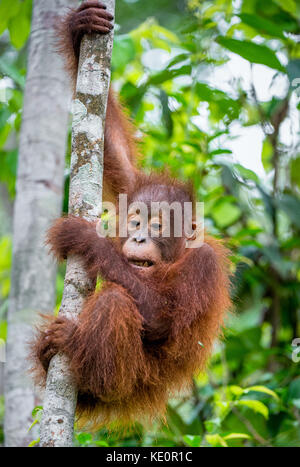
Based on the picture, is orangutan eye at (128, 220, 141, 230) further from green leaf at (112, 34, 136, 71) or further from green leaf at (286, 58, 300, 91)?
green leaf at (286, 58, 300, 91)

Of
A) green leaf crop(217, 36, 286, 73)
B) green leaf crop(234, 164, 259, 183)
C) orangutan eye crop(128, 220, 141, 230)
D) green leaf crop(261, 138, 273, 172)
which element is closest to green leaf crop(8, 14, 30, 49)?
green leaf crop(217, 36, 286, 73)

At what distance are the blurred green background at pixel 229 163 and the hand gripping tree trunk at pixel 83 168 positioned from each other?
1020 mm

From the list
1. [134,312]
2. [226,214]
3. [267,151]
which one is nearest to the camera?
[134,312]

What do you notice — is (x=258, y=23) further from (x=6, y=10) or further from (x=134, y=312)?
(x=134, y=312)

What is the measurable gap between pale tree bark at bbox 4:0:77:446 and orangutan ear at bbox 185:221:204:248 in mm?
1036

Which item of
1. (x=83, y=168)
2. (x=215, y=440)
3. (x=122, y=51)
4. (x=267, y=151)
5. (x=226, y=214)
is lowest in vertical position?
(x=215, y=440)

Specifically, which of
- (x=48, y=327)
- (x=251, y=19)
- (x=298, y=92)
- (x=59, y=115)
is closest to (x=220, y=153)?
(x=298, y=92)

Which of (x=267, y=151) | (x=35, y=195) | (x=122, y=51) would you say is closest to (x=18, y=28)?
(x=122, y=51)

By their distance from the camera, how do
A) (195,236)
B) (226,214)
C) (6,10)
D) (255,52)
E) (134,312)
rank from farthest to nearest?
1. (226,214)
2. (6,10)
3. (255,52)
4. (195,236)
5. (134,312)

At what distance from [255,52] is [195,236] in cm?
135

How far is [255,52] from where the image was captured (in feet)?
12.7

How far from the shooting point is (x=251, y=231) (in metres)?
4.59

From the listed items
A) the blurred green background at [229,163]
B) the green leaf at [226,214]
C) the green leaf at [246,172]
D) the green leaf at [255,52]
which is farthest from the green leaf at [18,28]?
the green leaf at [226,214]

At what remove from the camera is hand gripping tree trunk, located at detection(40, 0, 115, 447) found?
2381 millimetres
